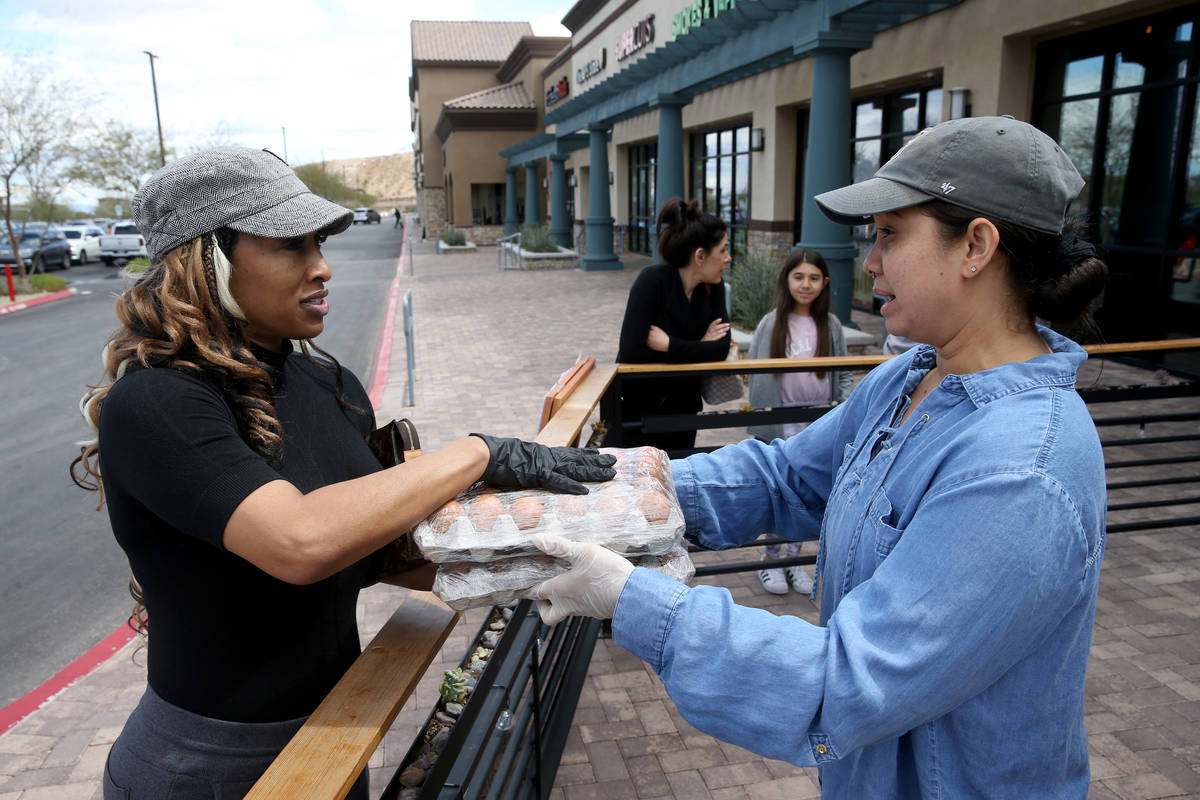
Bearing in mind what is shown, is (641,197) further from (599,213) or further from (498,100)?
(498,100)

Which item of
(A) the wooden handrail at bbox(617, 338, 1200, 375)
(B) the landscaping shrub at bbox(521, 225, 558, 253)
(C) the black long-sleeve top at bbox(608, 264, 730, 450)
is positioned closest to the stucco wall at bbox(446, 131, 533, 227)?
(B) the landscaping shrub at bbox(521, 225, 558, 253)

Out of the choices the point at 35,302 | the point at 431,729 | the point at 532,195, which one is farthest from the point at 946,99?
the point at 532,195

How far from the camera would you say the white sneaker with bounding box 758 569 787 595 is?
16.2 ft

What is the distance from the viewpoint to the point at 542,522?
1.62 metres

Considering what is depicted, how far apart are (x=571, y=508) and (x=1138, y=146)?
35.3ft

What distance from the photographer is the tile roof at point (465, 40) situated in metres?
50.2

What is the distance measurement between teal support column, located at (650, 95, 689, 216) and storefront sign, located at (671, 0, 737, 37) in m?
1.47

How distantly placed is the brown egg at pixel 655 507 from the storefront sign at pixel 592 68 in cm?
2713

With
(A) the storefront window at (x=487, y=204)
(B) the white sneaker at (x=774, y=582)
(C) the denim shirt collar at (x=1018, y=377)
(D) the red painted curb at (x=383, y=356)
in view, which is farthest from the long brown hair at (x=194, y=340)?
(A) the storefront window at (x=487, y=204)

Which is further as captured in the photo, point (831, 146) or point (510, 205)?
point (510, 205)

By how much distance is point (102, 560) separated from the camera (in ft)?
19.9

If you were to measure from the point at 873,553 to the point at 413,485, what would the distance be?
2.70 feet

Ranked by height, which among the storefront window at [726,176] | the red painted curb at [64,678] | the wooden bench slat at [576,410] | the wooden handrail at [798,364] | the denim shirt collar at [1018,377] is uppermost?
the storefront window at [726,176]

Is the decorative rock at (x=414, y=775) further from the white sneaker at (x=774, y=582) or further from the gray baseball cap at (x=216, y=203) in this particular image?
the white sneaker at (x=774, y=582)
